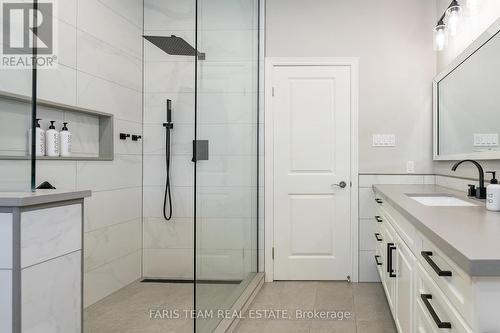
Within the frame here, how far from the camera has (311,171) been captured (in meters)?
3.50

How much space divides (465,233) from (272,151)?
2.40 meters

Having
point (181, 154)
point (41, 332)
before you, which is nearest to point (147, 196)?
point (181, 154)

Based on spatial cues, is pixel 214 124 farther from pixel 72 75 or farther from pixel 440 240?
pixel 440 240

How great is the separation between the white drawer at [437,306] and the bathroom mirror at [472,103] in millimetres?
1044

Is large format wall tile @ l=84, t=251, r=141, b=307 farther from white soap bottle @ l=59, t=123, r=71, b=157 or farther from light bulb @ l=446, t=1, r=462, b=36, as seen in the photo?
light bulb @ l=446, t=1, r=462, b=36

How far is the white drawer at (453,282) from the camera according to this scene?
958 mm

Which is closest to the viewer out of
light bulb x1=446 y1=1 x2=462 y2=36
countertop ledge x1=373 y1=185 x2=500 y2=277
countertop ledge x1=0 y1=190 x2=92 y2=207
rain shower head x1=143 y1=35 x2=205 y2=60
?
countertop ledge x1=373 y1=185 x2=500 y2=277

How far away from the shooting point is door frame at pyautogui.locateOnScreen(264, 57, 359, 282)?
345 cm

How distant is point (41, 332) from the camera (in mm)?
1270

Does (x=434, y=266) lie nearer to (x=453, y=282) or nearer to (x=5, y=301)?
(x=453, y=282)

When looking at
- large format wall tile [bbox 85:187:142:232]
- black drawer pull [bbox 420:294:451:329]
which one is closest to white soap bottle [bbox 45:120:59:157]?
large format wall tile [bbox 85:187:142:232]

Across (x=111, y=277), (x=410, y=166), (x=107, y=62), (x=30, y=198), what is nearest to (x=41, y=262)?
(x=30, y=198)

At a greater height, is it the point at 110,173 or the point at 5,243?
the point at 110,173

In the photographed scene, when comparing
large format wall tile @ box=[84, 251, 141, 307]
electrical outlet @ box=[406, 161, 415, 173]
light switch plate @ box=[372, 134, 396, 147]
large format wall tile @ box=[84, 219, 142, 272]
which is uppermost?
light switch plate @ box=[372, 134, 396, 147]
